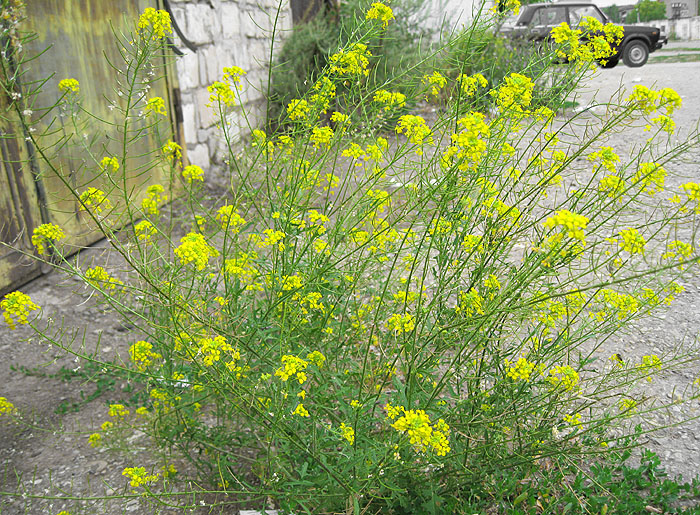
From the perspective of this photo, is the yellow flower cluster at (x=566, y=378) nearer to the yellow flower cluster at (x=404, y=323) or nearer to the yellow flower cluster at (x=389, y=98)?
the yellow flower cluster at (x=404, y=323)

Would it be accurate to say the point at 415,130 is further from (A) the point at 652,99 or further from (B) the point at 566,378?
(B) the point at 566,378

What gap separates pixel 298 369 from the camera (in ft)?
5.67

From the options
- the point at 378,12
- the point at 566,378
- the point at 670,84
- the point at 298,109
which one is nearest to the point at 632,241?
the point at 566,378

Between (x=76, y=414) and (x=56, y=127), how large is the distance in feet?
6.29

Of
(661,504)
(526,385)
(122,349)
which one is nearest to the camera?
(526,385)

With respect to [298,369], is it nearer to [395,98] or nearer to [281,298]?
[281,298]

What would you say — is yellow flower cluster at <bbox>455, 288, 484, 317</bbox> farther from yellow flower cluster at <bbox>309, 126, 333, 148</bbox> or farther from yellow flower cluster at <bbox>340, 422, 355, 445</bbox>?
yellow flower cluster at <bbox>309, 126, 333, 148</bbox>

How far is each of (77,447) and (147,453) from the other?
338 mm

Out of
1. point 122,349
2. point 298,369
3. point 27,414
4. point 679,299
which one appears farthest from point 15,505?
point 679,299

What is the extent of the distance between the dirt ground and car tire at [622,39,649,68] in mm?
13935

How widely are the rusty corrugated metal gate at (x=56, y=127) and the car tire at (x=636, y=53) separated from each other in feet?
46.8

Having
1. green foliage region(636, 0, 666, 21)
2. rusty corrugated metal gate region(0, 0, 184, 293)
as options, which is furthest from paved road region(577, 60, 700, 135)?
green foliage region(636, 0, 666, 21)

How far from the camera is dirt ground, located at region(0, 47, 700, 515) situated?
2.35 metres

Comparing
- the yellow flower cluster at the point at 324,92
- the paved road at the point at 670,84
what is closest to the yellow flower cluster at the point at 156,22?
the yellow flower cluster at the point at 324,92
